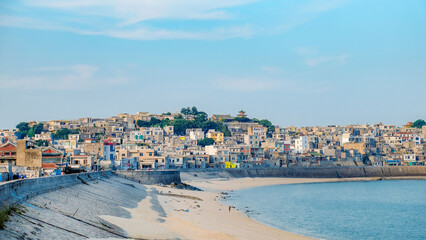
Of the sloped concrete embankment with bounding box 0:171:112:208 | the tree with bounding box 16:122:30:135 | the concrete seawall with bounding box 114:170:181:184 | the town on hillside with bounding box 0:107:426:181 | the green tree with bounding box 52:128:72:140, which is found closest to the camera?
the sloped concrete embankment with bounding box 0:171:112:208

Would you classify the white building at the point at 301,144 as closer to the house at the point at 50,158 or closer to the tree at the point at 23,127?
the tree at the point at 23,127

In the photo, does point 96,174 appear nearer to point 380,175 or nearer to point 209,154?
point 209,154

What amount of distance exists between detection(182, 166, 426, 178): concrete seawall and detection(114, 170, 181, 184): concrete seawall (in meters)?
26.1

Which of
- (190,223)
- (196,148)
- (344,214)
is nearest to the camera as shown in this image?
(190,223)

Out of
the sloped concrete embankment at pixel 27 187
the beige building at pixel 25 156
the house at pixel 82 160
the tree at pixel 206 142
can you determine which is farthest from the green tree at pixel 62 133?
the sloped concrete embankment at pixel 27 187

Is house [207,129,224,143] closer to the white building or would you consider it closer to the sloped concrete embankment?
the white building

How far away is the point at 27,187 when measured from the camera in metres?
27.7

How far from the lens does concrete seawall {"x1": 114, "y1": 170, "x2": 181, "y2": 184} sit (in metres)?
76.4

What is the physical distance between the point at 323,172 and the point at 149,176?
6570 cm

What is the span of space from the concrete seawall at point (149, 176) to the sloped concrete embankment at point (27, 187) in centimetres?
3182

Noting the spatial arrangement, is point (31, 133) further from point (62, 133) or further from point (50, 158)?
point (50, 158)

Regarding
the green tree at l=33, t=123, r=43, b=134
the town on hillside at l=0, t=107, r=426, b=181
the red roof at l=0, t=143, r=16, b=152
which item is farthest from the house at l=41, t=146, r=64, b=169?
the green tree at l=33, t=123, r=43, b=134

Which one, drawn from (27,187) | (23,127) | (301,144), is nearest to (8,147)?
(27,187)

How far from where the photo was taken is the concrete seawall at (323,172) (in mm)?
118938
